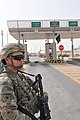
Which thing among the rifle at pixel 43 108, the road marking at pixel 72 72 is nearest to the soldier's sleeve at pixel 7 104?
the rifle at pixel 43 108

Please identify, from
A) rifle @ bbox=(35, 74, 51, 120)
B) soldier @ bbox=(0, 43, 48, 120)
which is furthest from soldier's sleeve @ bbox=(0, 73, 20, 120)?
rifle @ bbox=(35, 74, 51, 120)

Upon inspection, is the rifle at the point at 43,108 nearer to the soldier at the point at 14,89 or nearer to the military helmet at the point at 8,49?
the soldier at the point at 14,89

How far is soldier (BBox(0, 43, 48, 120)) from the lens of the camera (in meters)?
2.32

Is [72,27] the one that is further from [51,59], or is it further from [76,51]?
[76,51]

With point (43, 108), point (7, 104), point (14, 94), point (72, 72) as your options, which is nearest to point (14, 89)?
point (14, 94)

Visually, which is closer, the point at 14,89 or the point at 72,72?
the point at 14,89

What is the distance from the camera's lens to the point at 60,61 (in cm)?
3697

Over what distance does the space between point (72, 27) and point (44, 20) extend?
11.1ft

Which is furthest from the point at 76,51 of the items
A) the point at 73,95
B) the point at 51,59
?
the point at 73,95

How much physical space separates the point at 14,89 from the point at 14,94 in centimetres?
7

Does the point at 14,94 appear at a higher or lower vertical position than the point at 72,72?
higher

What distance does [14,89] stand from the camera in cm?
247

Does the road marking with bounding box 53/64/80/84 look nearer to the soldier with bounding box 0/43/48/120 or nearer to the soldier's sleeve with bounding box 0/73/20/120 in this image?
the soldier with bounding box 0/43/48/120

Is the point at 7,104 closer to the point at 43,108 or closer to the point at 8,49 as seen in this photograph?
the point at 43,108
